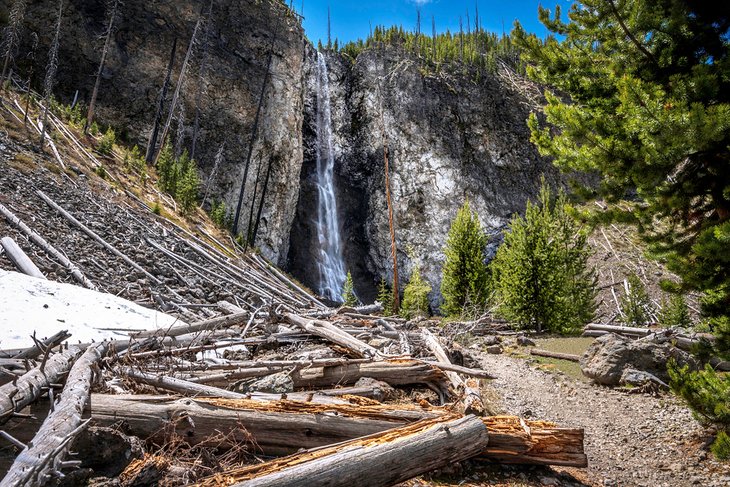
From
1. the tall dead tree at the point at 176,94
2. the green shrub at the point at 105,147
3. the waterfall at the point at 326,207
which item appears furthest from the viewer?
the waterfall at the point at 326,207

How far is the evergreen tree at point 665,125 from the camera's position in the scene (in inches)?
162

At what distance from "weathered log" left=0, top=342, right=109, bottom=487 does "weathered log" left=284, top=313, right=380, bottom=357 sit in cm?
428

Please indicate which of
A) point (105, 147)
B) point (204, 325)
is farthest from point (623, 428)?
point (105, 147)

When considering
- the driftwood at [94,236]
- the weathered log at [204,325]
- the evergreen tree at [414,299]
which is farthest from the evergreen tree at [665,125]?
the evergreen tree at [414,299]

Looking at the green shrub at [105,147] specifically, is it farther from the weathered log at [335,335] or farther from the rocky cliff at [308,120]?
the weathered log at [335,335]

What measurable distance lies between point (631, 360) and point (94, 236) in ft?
54.4

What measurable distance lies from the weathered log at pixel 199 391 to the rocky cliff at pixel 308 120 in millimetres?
31104

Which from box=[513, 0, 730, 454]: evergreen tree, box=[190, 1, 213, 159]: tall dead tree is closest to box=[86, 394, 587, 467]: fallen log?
box=[513, 0, 730, 454]: evergreen tree

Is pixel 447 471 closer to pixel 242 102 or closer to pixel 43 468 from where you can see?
pixel 43 468

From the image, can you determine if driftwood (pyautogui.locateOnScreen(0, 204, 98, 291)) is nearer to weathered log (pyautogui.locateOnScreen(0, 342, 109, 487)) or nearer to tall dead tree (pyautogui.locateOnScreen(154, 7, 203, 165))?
weathered log (pyautogui.locateOnScreen(0, 342, 109, 487))

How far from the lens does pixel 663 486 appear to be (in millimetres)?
5043

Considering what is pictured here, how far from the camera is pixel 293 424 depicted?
410cm

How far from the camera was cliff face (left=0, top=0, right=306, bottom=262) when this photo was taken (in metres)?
33.7

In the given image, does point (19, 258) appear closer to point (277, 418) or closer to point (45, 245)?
point (45, 245)
